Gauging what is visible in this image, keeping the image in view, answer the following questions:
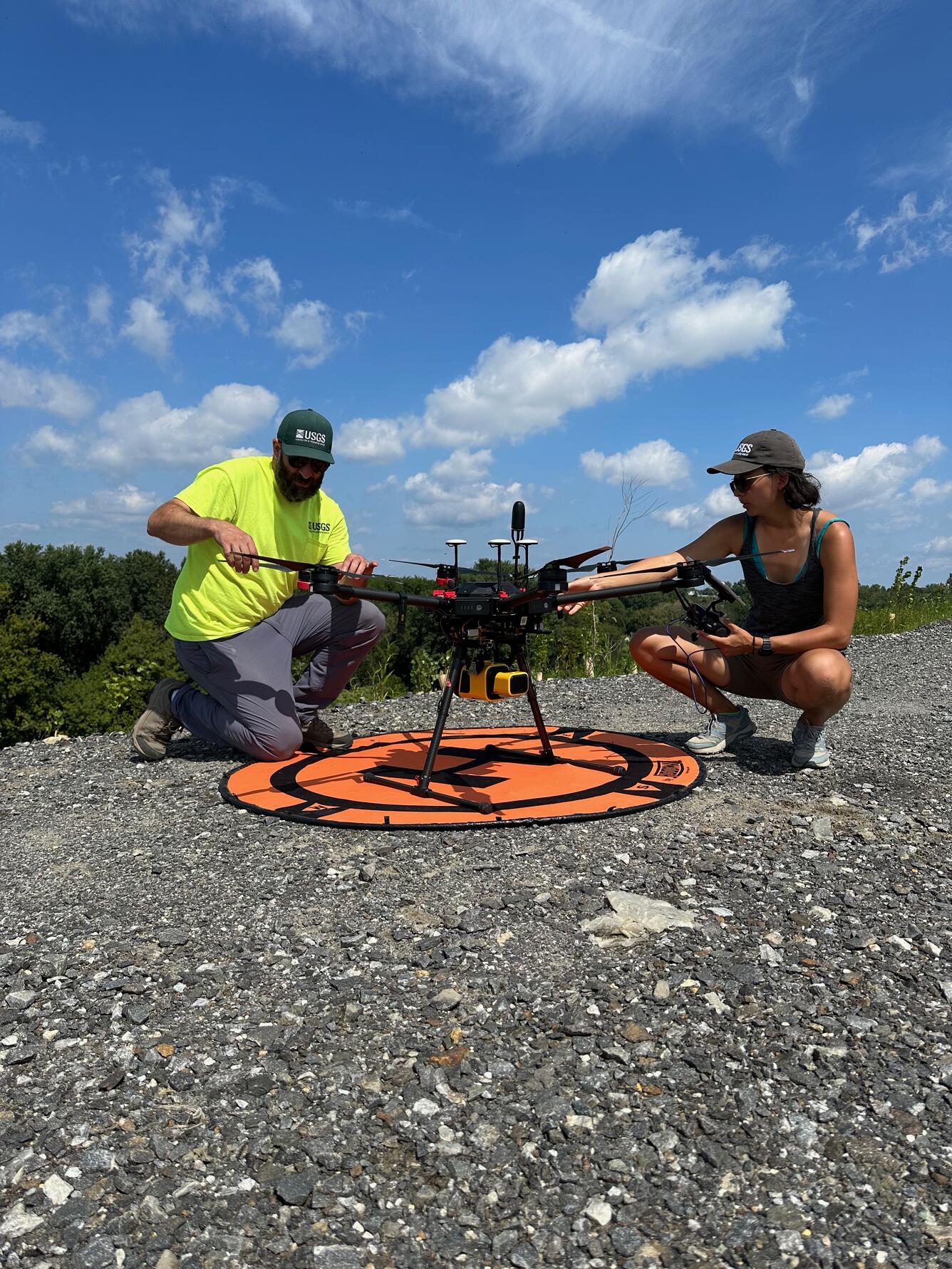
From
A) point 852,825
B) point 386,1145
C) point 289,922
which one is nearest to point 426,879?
point 289,922

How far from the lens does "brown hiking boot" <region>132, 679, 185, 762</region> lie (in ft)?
17.3

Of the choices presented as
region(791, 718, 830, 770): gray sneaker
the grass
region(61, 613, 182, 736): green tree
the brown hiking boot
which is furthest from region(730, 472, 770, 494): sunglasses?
region(61, 613, 182, 736): green tree

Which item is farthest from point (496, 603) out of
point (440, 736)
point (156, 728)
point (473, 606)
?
point (156, 728)

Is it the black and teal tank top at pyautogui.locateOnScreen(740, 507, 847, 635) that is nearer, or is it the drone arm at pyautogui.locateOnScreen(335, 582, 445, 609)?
the drone arm at pyautogui.locateOnScreen(335, 582, 445, 609)

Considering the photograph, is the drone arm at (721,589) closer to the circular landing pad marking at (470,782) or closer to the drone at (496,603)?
the drone at (496,603)

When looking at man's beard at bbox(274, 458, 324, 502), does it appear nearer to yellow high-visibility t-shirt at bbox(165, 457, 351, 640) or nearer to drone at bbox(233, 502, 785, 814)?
yellow high-visibility t-shirt at bbox(165, 457, 351, 640)

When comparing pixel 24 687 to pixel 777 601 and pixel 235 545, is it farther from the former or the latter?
pixel 777 601

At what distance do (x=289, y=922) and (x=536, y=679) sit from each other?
18.1ft

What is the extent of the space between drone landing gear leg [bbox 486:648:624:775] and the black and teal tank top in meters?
1.15

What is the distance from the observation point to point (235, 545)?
4.46 m

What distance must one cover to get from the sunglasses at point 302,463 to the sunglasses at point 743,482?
2159 millimetres

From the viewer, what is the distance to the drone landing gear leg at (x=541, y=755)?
173 inches

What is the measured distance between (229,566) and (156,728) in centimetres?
112

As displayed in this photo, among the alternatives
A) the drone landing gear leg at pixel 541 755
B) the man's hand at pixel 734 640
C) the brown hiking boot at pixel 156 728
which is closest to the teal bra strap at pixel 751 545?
the man's hand at pixel 734 640
